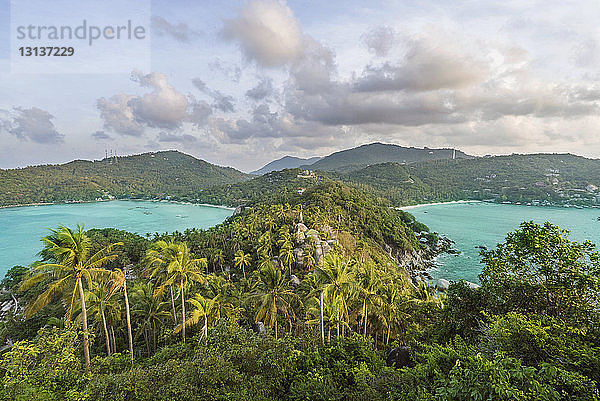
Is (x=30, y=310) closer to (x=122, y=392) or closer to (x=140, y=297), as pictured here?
(x=122, y=392)

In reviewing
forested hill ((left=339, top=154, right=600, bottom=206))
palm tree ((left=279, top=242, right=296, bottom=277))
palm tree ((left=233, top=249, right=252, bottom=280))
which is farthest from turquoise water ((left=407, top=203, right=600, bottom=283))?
palm tree ((left=233, top=249, right=252, bottom=280))

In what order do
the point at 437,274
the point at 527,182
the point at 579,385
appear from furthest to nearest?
the point at 527,182, the point at 437,274, the point at 579,385

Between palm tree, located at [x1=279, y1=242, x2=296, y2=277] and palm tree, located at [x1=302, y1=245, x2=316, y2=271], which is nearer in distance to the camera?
palm tree, located at [x1=279, y1=242, x2=296, y2=277]

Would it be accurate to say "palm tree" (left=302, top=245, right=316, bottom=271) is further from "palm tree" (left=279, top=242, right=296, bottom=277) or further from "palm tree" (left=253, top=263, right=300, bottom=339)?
"palm tree" (left=253, top=263, right=300, bottom=339)

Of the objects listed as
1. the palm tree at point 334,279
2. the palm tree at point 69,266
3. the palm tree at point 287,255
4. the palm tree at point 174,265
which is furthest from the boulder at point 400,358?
the palm tree at point 287,255

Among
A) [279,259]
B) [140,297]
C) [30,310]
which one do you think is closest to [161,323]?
[140,297]

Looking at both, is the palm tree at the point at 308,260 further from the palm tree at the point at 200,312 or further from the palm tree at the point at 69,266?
the palm tree at the point at 69,266
